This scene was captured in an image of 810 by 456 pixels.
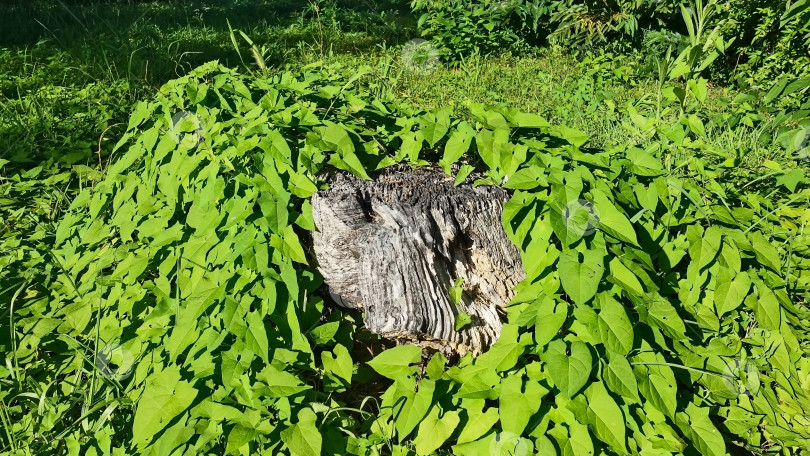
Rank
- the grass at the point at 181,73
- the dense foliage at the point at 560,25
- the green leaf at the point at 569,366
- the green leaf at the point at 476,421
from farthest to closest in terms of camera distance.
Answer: the dense foliage at the point at 560,25
the grass at the point at 181,73
the green leaf at the point at 476,421
the green leaf at the point at 569,366

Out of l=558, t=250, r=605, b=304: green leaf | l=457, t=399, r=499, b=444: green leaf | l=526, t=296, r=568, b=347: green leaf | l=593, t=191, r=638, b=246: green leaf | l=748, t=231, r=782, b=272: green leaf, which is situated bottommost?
l=457, t=399, r=499, b=444: green leaf

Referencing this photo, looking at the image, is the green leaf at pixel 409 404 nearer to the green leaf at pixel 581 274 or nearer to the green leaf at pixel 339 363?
the green leaf at pixel 339 363

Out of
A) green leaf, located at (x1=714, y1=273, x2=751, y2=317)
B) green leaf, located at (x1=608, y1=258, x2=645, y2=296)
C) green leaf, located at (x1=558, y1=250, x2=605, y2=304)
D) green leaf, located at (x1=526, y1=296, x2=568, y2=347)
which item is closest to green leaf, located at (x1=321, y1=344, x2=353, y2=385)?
green leaf, located at (x1=526, y1=296, x2=568, y2=347)

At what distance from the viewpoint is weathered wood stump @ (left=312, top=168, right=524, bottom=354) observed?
73.9 inches

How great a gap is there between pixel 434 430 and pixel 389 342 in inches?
16.7

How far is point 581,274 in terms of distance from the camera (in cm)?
154

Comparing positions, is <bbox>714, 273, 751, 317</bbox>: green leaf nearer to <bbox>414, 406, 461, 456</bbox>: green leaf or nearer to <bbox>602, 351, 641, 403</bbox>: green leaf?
<bbox>602, 351, 641, 403</bbox>: green leaf

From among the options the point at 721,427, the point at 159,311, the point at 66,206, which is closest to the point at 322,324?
the point at 159,311

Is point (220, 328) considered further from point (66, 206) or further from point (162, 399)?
point (66, 206)

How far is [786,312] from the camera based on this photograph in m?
1.85

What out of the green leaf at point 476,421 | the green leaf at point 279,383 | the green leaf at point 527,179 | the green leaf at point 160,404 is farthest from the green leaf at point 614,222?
the green leaf at point 160,404

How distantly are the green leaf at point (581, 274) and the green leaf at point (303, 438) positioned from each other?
72 centimetres

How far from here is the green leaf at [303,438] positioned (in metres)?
1.47

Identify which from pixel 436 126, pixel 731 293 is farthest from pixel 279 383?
pixel 731 293
